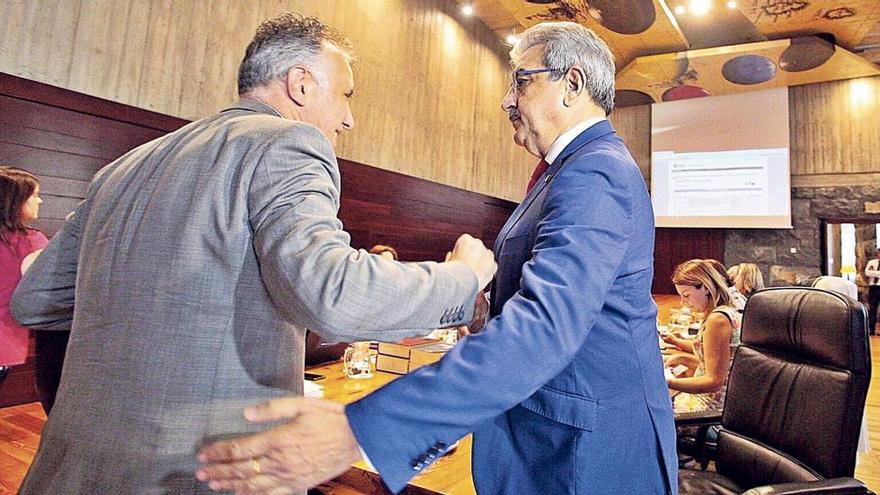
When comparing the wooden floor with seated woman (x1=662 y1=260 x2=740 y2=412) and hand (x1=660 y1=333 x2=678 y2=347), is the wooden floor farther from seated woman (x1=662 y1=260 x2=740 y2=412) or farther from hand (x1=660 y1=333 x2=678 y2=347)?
seated woman (x1=662 y1=260 x2=740 y2=412)

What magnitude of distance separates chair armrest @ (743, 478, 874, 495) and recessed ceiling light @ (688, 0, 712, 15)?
8.56m

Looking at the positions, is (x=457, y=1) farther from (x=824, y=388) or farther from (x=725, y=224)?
(x=824, y=388)

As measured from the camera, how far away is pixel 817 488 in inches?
55.6

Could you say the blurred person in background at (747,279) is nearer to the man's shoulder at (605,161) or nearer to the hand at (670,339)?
the hand at (670,339)

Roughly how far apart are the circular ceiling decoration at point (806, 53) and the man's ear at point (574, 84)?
32.5 ft

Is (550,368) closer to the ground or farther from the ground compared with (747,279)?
closer to the ground

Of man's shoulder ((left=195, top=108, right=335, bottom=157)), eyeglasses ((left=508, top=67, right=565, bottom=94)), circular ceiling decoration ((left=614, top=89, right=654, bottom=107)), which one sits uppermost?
circular ceiling decoration ((left=614, top=89, right=654, bottom=107))

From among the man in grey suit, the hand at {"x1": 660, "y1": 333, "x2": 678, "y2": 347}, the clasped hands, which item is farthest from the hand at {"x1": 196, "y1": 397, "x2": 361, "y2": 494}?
the hand at {"x1": 660, "y1": 333, "x2": 678, "y2": 347}

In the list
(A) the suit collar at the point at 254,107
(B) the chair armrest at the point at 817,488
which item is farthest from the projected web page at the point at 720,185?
(A) the suit collar at the point at 254,107

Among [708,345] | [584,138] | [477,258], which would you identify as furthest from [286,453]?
[708,345]

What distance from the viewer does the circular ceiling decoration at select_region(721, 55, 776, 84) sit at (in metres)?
9.02

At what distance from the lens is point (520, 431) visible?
3.20ft

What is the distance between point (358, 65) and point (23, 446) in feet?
17.1

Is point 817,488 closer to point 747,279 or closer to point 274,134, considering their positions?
point 274,134
